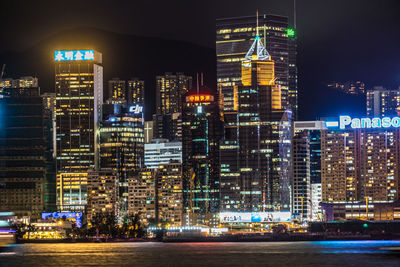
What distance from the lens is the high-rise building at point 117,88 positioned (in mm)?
196875

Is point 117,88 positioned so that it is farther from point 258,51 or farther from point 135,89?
point 258,51

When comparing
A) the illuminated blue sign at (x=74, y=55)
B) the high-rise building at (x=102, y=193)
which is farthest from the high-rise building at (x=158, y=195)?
the illuminated blue sign at (x=74, y=55)

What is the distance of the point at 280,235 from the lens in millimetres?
125250

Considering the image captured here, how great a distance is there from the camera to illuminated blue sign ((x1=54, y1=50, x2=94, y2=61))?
16425 cm

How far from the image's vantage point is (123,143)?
167 meters

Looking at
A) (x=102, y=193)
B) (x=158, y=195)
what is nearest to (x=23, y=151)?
(x=102, y=193)

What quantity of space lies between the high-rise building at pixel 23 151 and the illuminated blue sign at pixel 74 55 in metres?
14.0

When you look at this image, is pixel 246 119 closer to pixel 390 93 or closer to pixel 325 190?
pixel 325 190

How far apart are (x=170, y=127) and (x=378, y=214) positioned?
58.4 m

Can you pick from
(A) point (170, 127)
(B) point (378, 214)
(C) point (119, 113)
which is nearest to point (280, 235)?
(B) point (378, 214)

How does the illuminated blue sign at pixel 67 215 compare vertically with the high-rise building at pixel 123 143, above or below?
below

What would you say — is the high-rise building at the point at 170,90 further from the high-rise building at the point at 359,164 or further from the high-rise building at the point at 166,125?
the high-rise building at the point at 359,164

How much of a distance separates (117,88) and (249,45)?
A: 121ft

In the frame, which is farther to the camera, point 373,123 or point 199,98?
point 199,98
